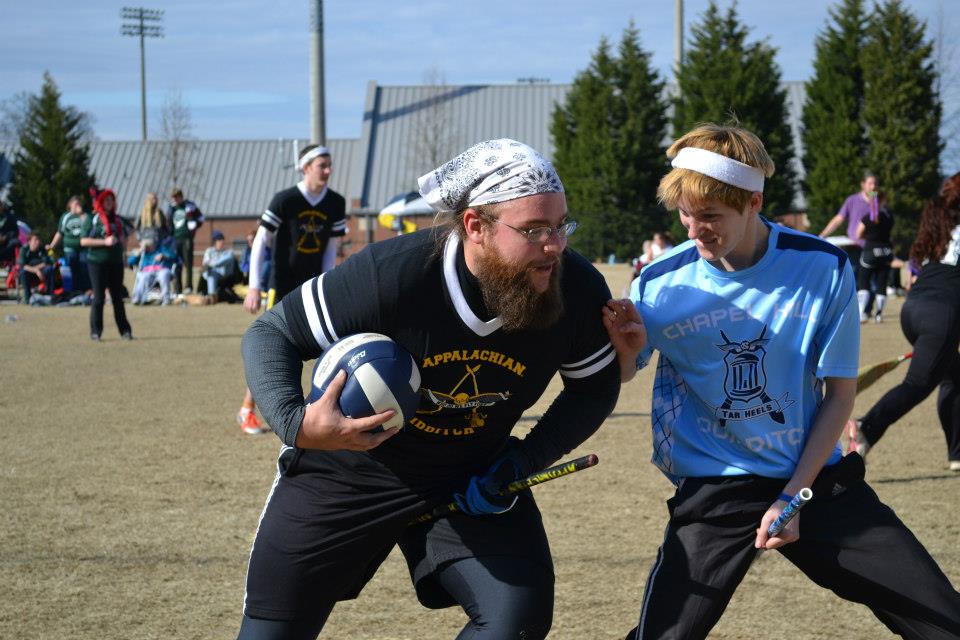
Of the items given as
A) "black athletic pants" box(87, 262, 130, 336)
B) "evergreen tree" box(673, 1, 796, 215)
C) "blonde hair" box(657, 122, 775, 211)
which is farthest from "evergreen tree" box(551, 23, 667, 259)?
"blonde hair" box(657, 122, 775, 211)

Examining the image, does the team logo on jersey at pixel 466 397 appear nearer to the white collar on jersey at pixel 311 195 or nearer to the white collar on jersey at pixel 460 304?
the white collar on jersey at pixel 460 304

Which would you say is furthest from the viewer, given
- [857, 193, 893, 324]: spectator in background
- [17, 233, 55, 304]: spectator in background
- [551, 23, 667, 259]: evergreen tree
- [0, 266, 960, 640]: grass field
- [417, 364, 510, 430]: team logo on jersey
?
[551, 23, 667, 259]: evergreen tree

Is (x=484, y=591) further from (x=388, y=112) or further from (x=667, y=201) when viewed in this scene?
(x=388, y=112)

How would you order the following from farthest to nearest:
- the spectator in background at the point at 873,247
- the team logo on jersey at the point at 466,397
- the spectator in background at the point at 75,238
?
the spectator in background at the point at 75,238
the spectator in background at the point at 873,247
the team logo on jersey at the point at 466,397

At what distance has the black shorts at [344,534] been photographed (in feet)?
11.2

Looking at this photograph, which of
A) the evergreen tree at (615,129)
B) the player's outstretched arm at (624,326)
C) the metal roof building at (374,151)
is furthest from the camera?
the metal roof building at (374,151)

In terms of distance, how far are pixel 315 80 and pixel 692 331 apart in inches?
1200

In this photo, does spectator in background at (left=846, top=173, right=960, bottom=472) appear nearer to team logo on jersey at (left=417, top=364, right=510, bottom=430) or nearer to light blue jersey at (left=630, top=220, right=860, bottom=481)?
light blue jersey at (left=630, top=220, right=860, bottom=481)

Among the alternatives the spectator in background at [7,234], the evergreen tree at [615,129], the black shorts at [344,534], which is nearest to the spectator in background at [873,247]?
the black shorts at [344,534]

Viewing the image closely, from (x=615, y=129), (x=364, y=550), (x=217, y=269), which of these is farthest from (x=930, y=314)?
(x=615, y=129)

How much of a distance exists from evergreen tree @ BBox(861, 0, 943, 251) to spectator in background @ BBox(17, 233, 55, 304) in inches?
937

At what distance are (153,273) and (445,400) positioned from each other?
75.4 ft

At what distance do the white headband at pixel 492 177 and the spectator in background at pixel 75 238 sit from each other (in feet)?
46.3

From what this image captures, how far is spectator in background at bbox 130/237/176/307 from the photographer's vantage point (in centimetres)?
2464
